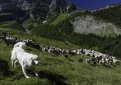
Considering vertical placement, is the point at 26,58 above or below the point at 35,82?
above

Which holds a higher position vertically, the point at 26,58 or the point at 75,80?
the point at 26,58

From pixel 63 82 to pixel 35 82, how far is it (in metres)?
4.39

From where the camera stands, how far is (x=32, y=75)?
954 inches

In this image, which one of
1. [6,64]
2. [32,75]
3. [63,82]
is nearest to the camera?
[32,75]

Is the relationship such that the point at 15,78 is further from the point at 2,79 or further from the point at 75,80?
the point at 75,80

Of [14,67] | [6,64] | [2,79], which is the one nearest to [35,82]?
[2,79]

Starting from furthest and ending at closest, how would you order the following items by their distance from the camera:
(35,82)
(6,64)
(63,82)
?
(6,64) → (63,82) → (35,82)

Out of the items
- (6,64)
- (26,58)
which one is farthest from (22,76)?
(6,64)

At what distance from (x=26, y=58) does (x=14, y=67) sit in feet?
15.5

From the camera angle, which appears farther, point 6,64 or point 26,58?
point 6,64

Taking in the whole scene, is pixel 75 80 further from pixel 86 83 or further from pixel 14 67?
pixel 14 67

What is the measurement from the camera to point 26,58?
74.7 ft

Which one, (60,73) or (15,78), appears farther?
(60,73)

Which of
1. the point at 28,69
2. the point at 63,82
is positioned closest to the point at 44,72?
the point at 63,82
